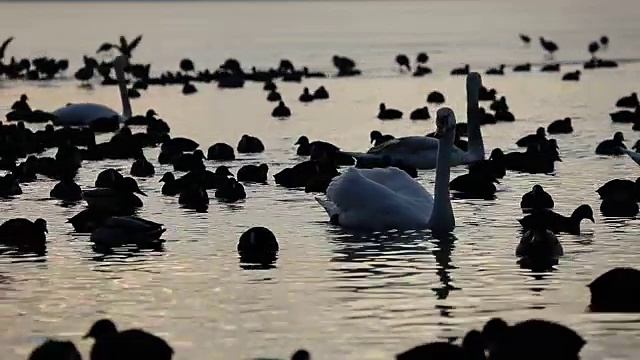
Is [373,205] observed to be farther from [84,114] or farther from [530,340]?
[84,114]

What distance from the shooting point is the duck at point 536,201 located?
21.3 m

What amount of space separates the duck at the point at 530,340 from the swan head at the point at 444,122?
22.5ft

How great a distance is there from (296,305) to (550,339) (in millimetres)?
3077

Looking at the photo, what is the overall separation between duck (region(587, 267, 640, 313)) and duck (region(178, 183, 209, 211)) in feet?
27.3

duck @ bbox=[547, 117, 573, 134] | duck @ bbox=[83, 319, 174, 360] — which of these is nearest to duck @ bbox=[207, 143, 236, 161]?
duck @ bbox=[547, 117, 573, 134]

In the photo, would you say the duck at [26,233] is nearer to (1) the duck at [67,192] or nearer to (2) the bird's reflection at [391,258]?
(2) the bird's reflection at [391,258]

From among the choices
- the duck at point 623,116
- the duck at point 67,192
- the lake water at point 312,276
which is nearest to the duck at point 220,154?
the lake water at point 312,276

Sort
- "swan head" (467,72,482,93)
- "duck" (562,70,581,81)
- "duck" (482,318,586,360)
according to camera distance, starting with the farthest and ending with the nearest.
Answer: "duck" (562,70,581,81), "swan head" (467,72,482,93), "duck" (482,318,586,360)

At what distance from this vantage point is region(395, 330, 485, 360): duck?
12.0m

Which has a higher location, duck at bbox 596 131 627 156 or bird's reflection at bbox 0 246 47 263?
duck at bbox 596 131 627 156

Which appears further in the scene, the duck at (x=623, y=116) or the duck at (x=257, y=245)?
the duck at (x=623, y=116)

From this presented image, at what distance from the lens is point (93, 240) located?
18953mm

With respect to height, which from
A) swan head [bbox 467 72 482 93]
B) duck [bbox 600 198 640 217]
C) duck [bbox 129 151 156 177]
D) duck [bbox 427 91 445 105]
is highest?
swan head [bbox 467 72 482 93]

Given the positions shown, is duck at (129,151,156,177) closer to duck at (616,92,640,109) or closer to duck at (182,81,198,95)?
duck at (616,92,640,109)
